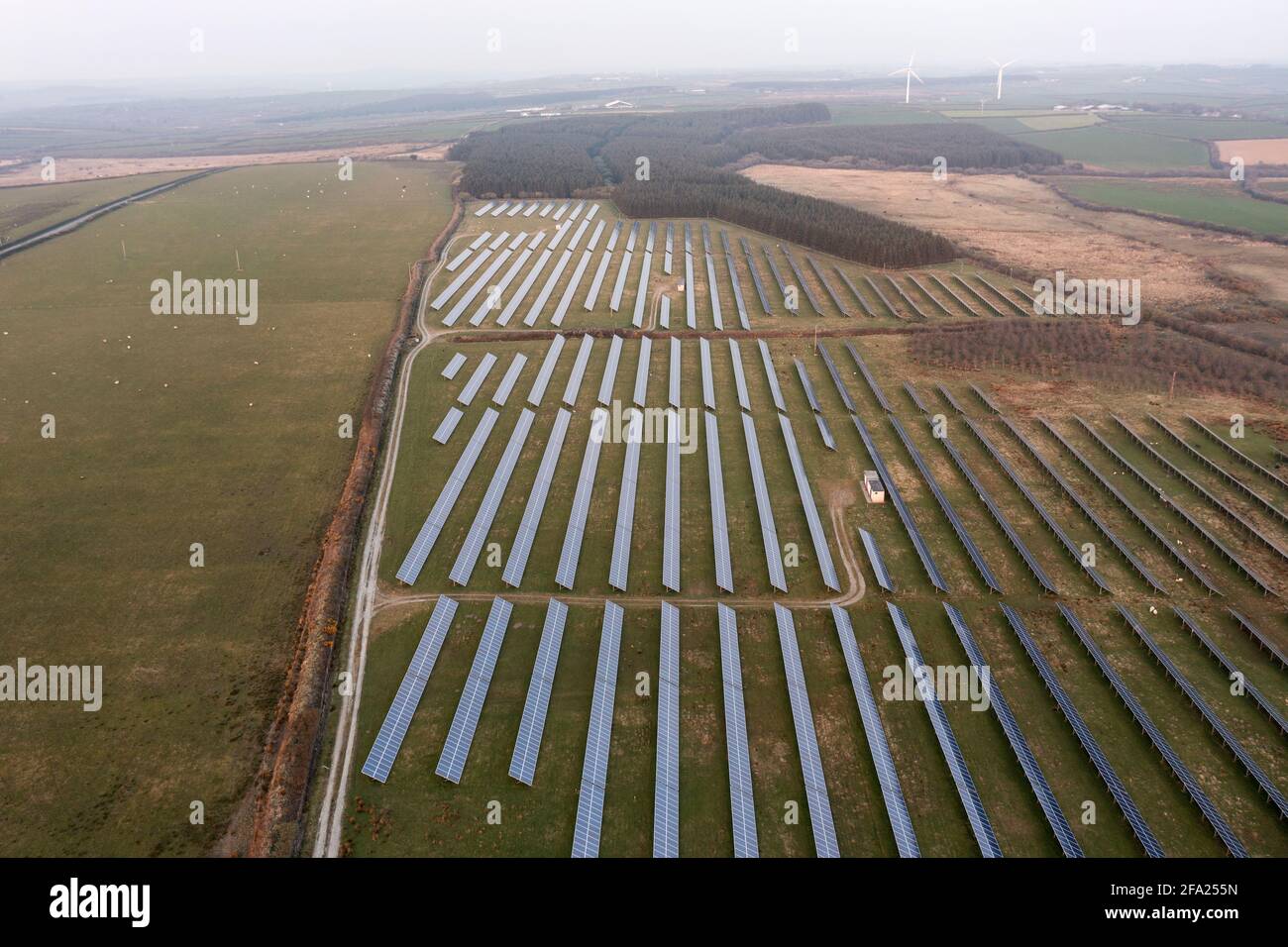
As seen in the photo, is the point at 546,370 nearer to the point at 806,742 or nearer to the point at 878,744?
the point at 806,742

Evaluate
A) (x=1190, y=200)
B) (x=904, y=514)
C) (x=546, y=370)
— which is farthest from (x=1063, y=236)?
(x=904, y=514)

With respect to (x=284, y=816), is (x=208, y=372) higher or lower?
higher

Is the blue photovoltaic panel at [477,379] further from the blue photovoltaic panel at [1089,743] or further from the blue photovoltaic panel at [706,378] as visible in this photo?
the blue photovoltaic panel at [1089,743]

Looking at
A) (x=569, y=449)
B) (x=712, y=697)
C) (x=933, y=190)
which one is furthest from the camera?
(x=933, y=190)

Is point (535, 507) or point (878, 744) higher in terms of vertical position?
point (535, 507)
